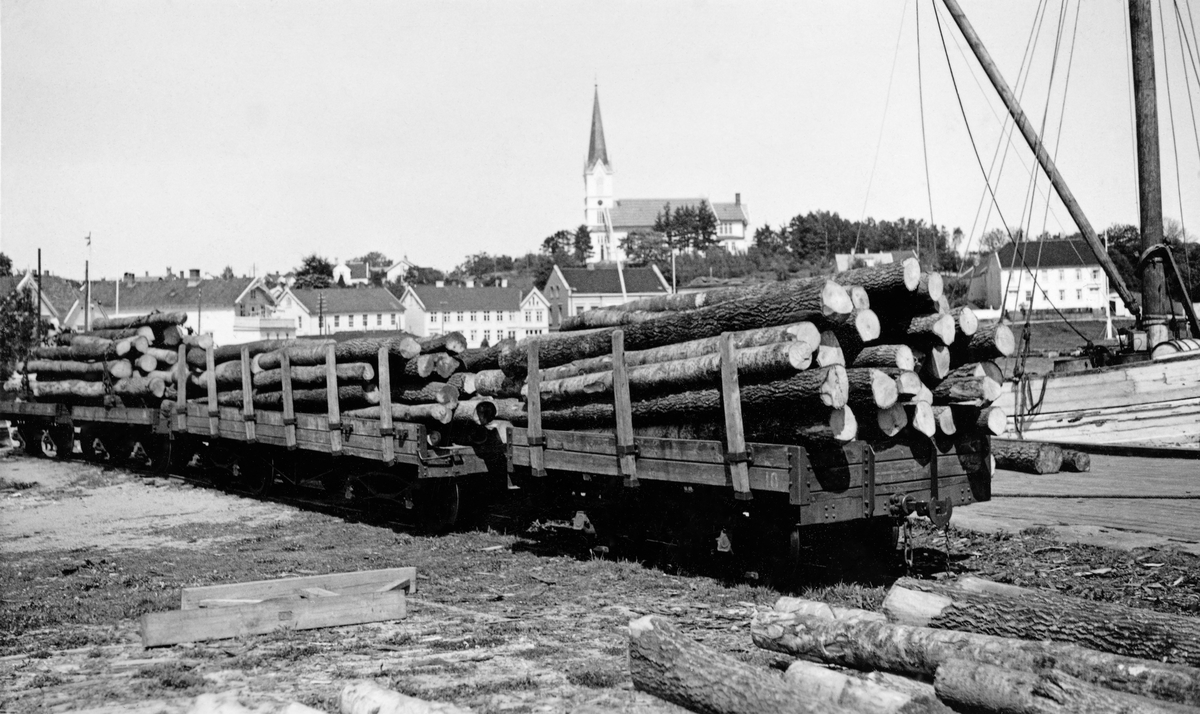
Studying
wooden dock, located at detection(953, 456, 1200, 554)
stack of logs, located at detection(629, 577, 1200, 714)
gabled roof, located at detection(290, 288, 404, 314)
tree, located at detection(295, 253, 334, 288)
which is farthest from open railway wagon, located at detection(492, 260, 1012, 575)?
tree, located at detection(295, 253, 334, 288)

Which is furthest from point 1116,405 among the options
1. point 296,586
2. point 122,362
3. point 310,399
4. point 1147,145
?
point 122,362

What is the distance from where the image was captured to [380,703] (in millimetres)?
4727

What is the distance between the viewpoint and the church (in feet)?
496

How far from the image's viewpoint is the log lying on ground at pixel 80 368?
18641mm

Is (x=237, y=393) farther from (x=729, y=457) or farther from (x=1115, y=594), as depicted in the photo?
(x=1115, y=594)

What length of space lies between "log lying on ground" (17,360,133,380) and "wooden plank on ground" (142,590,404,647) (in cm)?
1305

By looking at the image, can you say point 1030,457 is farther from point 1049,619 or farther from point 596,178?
point 596,178

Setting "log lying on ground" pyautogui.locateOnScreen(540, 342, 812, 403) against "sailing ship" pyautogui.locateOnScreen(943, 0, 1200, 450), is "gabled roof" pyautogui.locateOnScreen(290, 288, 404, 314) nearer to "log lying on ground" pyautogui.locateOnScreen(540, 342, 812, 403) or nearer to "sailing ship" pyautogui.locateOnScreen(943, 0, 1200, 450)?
"sailing ship" pyautogui.locateOnScreen(943, 0, 1200, 450)

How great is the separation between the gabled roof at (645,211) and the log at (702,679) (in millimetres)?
146346

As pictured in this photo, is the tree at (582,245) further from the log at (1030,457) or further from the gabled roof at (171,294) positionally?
the log at (1030,457)

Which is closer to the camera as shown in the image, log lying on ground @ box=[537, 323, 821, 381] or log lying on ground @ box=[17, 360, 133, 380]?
log lying on ground @ box=[537, 323, 821, 381]

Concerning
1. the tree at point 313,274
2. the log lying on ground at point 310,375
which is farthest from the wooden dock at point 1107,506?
the tree at point 313,274

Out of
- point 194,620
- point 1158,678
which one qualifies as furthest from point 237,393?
point 1158,678

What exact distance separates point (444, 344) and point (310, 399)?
2412 mm
